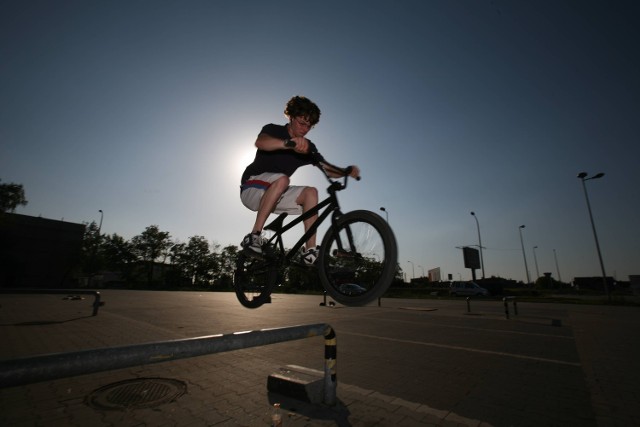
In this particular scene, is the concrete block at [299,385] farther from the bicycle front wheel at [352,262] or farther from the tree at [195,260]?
the tree at [195,260]

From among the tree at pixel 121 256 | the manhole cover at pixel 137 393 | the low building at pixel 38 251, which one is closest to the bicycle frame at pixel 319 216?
the manhole cover at pixel 137 393

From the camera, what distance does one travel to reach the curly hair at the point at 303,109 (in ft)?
11.2

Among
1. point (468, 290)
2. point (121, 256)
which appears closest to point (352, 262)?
point (468, 290)

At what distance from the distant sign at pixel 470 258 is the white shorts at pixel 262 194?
5006 cm

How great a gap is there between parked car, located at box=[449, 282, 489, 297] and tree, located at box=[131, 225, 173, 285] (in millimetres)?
59179

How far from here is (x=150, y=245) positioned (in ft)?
223

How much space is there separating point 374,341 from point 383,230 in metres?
9.24

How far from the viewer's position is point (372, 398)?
19.6 feet

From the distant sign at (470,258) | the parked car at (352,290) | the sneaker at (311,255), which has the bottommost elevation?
the parked car at (352,290)

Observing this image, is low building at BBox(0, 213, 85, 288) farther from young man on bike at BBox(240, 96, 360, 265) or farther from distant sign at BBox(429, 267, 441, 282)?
distant sign at BBox(429, 267, 441, 282)

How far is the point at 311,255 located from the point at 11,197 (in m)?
55.1

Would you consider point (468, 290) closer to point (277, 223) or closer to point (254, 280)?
point (254, 280)

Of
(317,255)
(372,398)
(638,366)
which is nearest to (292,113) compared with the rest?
(317,255)

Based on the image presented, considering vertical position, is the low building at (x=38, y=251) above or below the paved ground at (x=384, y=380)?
above
